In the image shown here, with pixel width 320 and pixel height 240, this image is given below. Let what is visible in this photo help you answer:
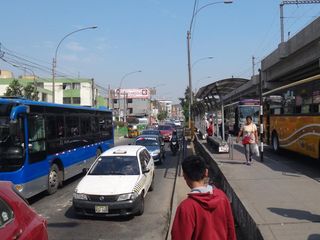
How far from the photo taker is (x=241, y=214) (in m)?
9.55

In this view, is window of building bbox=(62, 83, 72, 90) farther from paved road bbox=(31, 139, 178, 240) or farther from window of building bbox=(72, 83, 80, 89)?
paved road bbox=(31, 139, 178, 240)

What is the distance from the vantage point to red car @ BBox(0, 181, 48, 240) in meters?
4.71

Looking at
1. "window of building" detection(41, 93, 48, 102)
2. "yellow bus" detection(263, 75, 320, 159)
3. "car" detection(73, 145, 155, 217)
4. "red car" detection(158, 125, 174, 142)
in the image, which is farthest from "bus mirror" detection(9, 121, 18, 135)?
"window of building" detection(41, 93, 48, 102)

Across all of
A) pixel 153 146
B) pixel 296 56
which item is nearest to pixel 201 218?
pixel 153 146

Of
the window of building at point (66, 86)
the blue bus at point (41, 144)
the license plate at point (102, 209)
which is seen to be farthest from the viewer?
the window of building at point (66, 86)

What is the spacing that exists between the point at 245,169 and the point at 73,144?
19.3ft

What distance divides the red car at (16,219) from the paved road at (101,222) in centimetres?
392

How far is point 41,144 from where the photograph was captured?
13484mm

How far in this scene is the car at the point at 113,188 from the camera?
34.5ft

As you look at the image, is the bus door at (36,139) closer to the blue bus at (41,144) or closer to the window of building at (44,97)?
the blue bus at (41,144)

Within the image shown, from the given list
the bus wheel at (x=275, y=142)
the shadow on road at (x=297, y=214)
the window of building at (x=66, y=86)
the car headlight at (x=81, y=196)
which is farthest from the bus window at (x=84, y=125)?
the window of building at (x=66, y=86)

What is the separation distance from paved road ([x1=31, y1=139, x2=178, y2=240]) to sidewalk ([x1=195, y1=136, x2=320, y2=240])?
1.71m

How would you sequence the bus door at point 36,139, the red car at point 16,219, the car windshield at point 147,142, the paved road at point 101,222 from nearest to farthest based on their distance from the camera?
the red car at point 16,219 < the paved road at point 101,222 < the bus door at point 36,139 < the car windshield at point 147,142

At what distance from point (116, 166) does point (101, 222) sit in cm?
206
